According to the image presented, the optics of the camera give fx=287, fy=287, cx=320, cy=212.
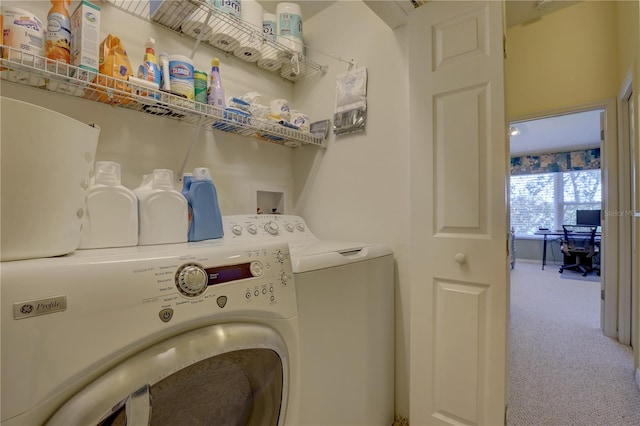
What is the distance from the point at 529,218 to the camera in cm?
705

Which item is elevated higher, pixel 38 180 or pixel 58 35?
pixel 58 35

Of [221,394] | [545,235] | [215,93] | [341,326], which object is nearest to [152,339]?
[221,394]

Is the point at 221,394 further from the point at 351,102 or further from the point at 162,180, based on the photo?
the point at 351,102

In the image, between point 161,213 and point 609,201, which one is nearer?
point 161,213

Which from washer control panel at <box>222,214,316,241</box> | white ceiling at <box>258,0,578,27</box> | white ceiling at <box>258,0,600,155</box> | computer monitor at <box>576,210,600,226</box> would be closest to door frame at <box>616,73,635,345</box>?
white ceiling at <box>258,0,600,155</box>

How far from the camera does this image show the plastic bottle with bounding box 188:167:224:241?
1033 mm

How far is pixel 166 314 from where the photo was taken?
1.83 feet

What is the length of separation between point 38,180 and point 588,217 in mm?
7961

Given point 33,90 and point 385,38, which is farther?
point 385,38

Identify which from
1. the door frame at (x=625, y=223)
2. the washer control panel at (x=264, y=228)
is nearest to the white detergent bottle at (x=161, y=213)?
the washer control panel at (x=264, y=228)

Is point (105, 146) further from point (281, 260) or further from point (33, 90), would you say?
point (281, 260)

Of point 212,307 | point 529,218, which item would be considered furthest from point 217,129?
point 529,218

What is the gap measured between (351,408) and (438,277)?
660 millimetres

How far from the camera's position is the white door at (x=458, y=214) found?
1160 millimetres
